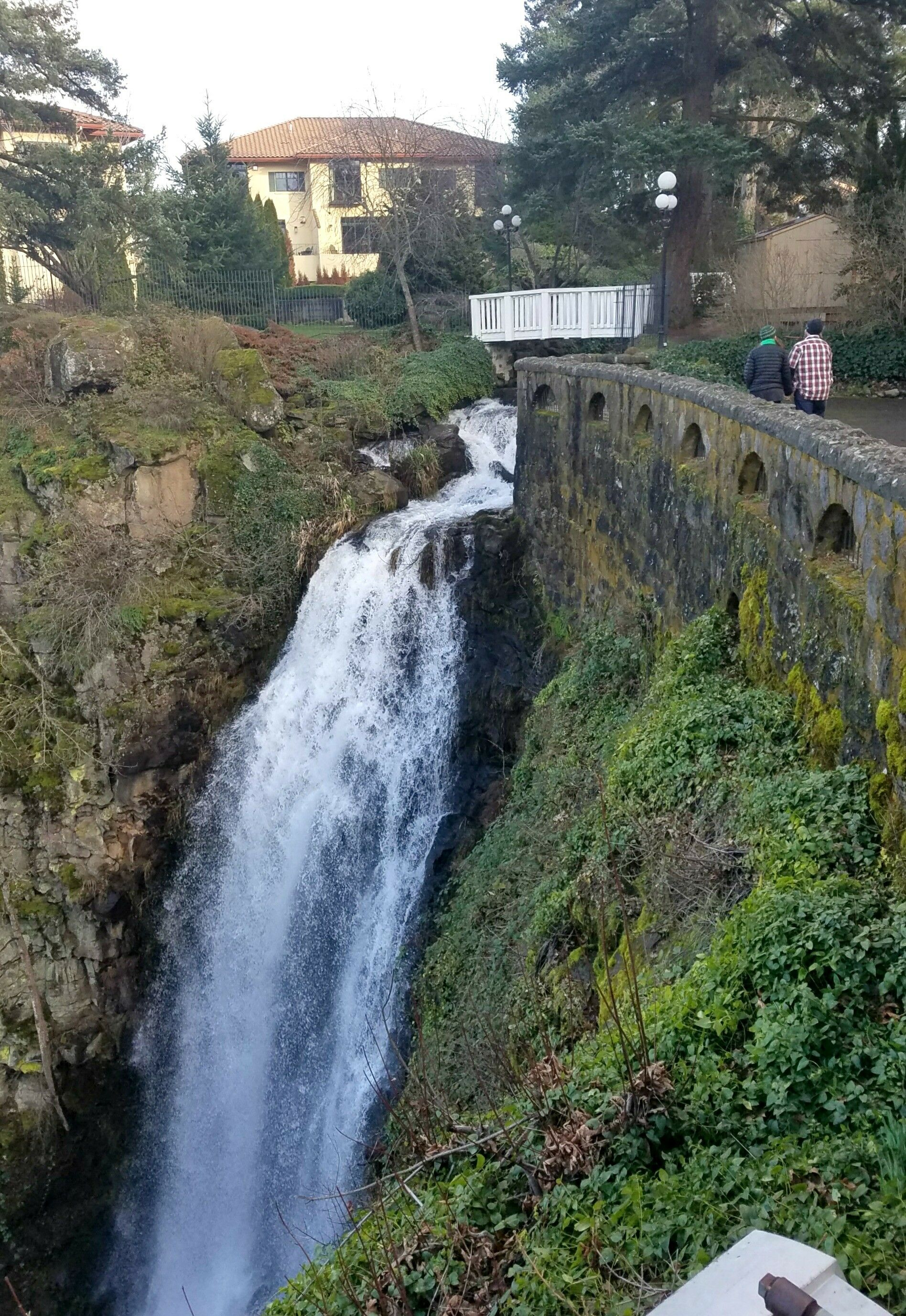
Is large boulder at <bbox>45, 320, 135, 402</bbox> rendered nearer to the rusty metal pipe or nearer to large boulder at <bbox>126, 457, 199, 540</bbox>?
large boulder at <bbox>126, 457, 199, 540</bbox>

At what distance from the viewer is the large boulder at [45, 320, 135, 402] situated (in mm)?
15633

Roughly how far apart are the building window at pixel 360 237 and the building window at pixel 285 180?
18.5 ft

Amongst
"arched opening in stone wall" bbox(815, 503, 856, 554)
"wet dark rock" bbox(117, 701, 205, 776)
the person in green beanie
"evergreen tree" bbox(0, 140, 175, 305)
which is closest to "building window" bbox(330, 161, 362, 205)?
"evergreen tree" bbox(0, 140, 175, 305)

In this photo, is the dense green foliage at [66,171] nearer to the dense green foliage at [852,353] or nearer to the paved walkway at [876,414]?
the dense green foliage at [852,353]

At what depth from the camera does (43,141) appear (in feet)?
66.9

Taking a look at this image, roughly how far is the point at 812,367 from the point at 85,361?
10.9 meters

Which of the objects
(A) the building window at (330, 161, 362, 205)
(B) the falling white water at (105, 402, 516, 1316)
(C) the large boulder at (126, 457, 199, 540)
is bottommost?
(B) the falling white water at (105, 402, 516, 1316)

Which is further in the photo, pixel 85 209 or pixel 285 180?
pixel 285 180

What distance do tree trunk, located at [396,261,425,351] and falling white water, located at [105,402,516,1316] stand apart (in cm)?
798

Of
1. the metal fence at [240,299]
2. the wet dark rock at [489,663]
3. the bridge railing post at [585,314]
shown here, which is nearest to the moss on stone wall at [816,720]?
the wet dark rock at [489,663]

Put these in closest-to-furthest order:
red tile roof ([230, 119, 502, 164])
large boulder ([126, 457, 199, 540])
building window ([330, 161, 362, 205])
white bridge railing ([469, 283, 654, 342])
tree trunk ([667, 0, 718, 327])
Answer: large boulder ([126, 457, 199, 540]), tree trunk ([667, 0, 718, 327]), white bridge railing ([469, 283, 654, 342]), red tile roof ([230, 119, 502, 164]), building window ([330, 161, 362, 205])

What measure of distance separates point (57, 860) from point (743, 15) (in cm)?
1617

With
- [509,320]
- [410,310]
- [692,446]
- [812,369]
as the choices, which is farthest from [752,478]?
[410,310]

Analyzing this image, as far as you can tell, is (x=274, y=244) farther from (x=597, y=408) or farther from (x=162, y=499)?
(x=597, y=408)
